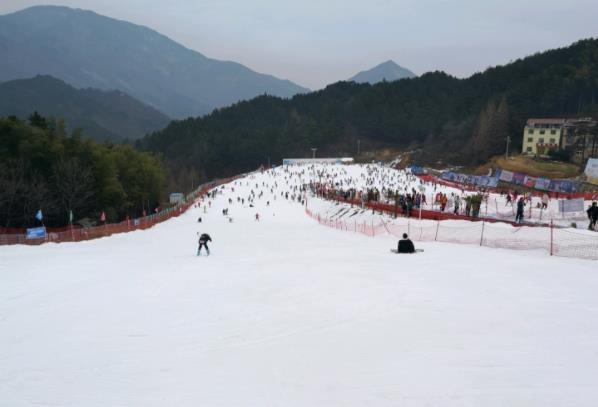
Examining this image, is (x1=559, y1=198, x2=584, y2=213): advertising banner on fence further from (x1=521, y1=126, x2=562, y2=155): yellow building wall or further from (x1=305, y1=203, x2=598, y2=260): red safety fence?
(x1=521, y1=126, x2=562, y2=155): yellow building wall

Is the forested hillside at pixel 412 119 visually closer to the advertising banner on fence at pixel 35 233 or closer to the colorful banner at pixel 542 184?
the colorful banner at pixel 542 184

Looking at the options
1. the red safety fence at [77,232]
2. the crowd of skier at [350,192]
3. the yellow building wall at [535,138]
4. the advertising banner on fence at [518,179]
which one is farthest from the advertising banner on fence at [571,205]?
the yellow building wall at [535,138]

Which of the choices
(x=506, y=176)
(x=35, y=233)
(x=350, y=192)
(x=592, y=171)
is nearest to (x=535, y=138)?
(x=506, y=176)

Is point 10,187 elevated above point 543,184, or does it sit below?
above

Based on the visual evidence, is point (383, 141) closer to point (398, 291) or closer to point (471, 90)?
point (471, 90)

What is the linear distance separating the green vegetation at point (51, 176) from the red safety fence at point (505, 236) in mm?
28635

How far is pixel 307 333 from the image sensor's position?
7086mm

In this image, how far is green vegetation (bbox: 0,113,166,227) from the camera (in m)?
34.0

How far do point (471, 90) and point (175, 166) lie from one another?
111287 millimetres

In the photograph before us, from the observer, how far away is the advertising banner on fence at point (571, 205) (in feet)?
66.2

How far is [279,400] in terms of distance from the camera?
507cm

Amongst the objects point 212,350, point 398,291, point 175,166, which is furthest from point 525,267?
point 175,166

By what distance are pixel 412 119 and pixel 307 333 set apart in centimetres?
15673

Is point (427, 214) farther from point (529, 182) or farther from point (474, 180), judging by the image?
point (474, 180)
